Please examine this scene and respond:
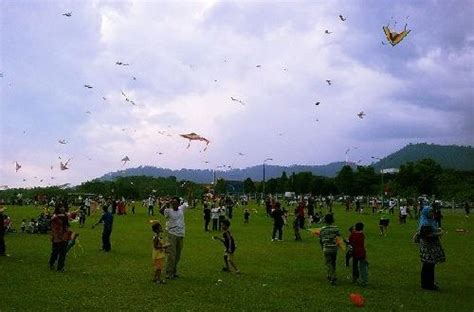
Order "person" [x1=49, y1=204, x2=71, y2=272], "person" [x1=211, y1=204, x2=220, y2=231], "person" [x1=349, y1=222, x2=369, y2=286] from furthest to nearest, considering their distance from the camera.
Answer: "person" [x1=211, y1=204, x2=220, y2=231] < "person" [x1=49, y1=204, x2=71, y2=272] < "person" [x1=349, y1=222, x2=369, y2=286]

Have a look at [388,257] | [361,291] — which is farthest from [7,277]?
[388,257]

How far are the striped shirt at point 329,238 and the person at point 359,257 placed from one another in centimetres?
48

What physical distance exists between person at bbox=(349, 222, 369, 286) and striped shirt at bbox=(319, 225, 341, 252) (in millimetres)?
485

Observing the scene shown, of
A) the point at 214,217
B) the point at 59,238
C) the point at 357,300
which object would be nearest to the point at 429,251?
the point at 357,300

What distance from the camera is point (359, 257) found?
13.1 m

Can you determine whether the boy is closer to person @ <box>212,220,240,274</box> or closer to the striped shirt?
person @ <box>212,220,240,274</box>

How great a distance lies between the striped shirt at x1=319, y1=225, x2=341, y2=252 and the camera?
1307cm

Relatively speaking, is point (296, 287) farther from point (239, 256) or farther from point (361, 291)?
point (239, 256)

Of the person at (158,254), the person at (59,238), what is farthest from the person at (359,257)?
the person at (59,238)

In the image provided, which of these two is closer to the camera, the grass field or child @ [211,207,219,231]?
the grass field

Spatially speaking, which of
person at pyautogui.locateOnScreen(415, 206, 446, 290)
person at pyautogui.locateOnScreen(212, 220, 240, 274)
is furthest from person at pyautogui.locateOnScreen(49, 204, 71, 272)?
person at pyautogui.locateOnScreen(415, 206, 446, 290)

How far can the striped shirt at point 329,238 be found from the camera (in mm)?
13070

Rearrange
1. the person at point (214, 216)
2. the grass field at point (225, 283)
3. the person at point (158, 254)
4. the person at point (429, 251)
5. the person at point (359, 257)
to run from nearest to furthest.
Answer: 1. the grass field at point (225, 283)
2. the person at point (429, 251)
3. the person at point (158, 254)
4. the person at point (359, 257)
5. the person at point (214, 216)

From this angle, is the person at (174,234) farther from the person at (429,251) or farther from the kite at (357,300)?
the person at (429,251)
